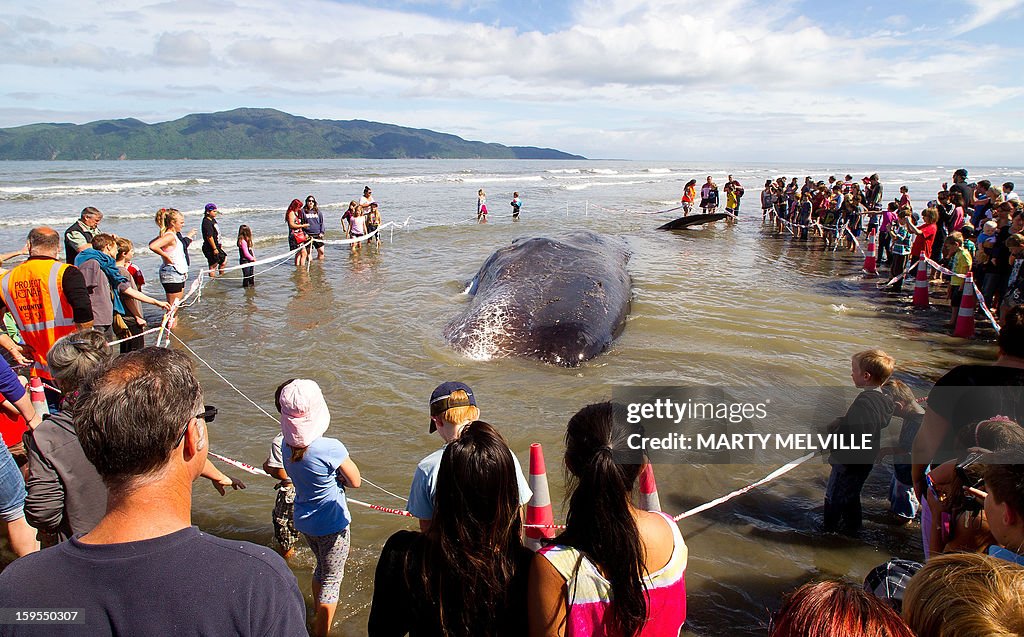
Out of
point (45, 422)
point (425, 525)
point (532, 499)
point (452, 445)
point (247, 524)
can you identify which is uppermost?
point (452, 445)

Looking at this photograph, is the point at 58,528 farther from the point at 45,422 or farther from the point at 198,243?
the point at 198,243

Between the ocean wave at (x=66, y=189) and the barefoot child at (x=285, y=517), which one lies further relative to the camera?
the ocean wave at (x=66, y=189)

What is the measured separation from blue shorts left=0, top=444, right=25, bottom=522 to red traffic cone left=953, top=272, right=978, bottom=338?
1093cm

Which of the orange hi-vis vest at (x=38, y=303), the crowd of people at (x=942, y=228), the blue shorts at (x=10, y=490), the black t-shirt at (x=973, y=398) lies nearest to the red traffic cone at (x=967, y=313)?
the crowd of people at (x=942, y=228)

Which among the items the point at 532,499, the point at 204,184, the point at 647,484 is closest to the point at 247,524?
the point at 532,499

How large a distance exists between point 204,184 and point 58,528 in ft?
176

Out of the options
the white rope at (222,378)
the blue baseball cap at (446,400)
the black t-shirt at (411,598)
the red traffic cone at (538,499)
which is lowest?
the white rope at (222,378)

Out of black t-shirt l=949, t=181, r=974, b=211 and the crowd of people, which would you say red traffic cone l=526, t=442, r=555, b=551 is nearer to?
the crowd of people

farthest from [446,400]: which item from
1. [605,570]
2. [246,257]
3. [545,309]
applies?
[246,257]

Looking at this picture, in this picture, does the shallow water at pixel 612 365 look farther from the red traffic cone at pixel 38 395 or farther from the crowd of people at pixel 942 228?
the red traffic cone at pixel 38 395

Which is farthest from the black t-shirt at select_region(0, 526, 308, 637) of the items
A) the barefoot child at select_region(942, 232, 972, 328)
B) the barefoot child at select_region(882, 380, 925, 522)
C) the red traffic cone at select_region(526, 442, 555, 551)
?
the barefoot child at select_region(942, 232, 972, 328)

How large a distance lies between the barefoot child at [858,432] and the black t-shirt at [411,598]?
2.99 m

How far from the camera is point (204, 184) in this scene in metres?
49.5

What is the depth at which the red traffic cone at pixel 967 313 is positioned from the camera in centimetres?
854
